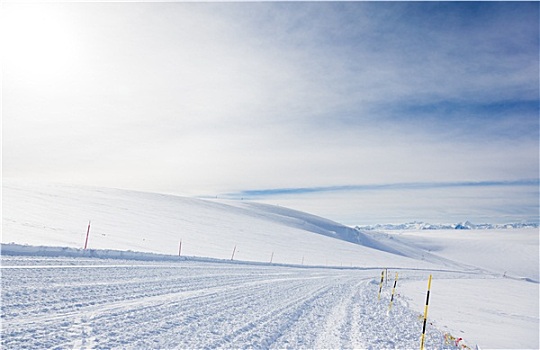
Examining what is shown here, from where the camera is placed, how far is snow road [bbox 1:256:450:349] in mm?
6531

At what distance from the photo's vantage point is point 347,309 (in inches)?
479

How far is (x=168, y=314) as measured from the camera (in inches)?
329

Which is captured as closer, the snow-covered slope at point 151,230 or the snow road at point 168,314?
the snow road at point 168,314

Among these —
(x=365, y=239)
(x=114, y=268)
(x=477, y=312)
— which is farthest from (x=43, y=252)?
(x=365, y=239)

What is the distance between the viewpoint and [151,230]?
39.3 meters

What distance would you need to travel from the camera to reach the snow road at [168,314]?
6531mm

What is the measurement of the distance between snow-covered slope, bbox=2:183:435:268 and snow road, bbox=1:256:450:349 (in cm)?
1028

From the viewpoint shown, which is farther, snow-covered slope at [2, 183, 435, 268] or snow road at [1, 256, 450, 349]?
snow-covered slope at [2, 183, 435, 268]

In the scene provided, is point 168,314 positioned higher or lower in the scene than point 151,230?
higher

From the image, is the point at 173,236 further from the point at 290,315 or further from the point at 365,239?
the point at 365,239

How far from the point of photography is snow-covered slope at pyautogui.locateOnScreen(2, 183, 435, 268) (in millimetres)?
26625

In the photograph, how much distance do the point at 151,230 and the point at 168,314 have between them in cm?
3245

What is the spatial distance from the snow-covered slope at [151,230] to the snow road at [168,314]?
10.3m

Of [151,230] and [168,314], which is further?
[151,230]
